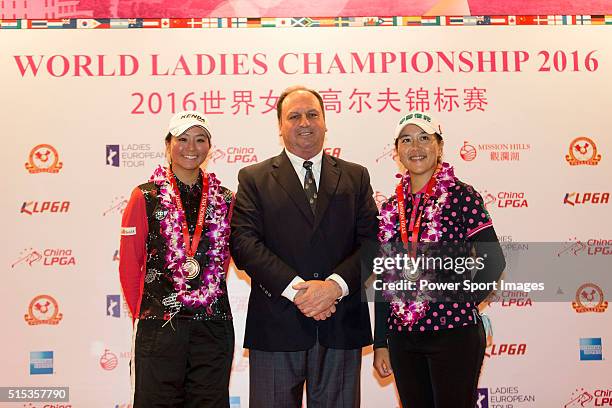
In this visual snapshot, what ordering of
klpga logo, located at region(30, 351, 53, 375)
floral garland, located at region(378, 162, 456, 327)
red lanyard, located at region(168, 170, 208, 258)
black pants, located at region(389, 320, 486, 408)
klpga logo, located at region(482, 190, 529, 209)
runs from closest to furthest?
black pants, located at region(389, 320, 486, 408), floral garland, located at region(378, 162, 456, 327), red lanyard, located at region(168, 170, 208, 258), klpga logo, located at region(30, 351, 53, 375), klpga logo, located at region(482, 190, 529, 209)

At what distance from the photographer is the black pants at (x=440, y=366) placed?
7.27ft

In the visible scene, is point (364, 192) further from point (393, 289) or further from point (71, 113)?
point (71, 113)

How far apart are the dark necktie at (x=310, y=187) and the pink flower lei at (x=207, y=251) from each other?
396mm

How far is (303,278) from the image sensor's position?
2.53 metres

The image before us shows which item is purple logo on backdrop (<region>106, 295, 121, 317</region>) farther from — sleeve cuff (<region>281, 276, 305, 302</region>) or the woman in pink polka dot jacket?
the woman in pink polka dot jacket

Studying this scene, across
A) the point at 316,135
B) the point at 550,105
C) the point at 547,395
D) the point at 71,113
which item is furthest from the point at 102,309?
the point at 550,105

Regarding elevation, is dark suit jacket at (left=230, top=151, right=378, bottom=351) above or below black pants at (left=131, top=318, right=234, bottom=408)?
above

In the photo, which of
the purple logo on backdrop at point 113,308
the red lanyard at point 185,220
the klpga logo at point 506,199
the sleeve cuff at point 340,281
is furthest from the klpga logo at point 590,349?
the purple logo on backdrop at point 113,308

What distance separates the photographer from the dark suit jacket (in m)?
2.50

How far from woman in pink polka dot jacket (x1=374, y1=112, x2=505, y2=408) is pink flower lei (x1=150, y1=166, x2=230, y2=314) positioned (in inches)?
28.4

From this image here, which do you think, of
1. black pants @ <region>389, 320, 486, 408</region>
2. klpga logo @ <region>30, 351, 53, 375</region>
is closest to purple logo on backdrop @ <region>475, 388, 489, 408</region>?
black pants @ <region>389, 320, 486, 408</region>

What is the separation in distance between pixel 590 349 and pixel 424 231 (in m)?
2.22

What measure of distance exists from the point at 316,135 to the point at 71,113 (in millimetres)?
2000

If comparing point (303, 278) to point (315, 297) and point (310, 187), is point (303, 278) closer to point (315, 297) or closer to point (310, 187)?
point (315, 297)
